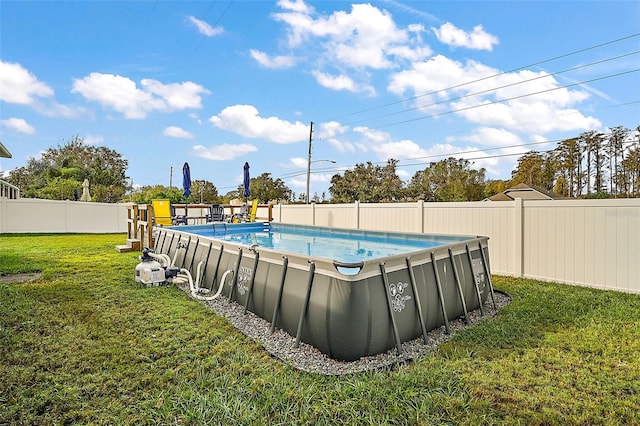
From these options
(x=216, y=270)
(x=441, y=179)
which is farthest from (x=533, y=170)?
(x=216, y=270)

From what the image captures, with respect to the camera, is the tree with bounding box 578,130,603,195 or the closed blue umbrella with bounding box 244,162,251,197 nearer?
the closed blue umbrella with bounding box 244,162,251,197

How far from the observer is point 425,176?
34812 mm

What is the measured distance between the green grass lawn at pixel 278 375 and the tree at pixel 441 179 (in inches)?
1198

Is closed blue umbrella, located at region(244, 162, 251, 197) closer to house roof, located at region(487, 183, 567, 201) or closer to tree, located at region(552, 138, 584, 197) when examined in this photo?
house roof, located at region(487, 183, 567, 201)

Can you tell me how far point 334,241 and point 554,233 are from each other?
3.85 meters

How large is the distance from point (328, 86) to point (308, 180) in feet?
31.3

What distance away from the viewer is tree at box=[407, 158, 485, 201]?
33.5 m

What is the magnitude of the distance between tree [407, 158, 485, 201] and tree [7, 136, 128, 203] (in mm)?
27294

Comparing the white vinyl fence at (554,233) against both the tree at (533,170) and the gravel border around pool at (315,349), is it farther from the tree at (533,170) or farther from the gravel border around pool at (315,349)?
the tree at (533,170)

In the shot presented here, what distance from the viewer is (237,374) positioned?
259 centimetres

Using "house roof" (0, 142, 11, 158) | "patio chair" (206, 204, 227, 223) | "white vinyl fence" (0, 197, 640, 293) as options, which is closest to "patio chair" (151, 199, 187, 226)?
"patio chair" (206, 204, 227, 223)

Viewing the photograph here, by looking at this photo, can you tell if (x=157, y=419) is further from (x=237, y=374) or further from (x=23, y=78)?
(x=23, y=78)

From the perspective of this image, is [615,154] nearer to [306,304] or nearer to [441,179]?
[441,179]

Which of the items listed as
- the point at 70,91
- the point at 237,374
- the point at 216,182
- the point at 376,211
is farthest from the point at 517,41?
the point at 216,182
